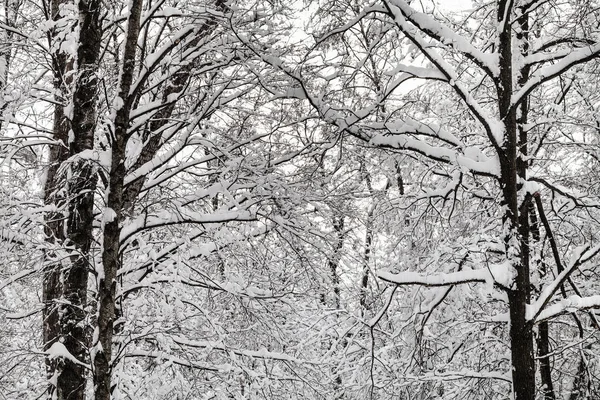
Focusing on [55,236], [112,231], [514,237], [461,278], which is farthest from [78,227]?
[514,237]

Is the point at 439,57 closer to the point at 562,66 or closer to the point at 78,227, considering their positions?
the point at 562,66

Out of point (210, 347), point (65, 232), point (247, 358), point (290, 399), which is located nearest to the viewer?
point (65, 232)

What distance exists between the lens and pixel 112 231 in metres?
4.11

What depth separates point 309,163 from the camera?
5.70 meters

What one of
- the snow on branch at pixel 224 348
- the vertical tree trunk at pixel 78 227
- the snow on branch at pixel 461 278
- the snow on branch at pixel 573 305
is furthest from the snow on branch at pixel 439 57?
the snow on branch at pixel 224 348

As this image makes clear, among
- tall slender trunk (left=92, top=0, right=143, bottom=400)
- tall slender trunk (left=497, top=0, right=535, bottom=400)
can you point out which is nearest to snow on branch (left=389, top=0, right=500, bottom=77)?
tall slender trunk (left=497, top=0, right=535, bottom=400)

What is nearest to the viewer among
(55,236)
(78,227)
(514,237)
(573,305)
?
(573,305)

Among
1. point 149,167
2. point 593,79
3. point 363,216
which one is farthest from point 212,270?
point 593,79

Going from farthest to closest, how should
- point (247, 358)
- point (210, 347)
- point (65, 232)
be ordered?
point (247, 358), point (210, 347), point (65, 232)

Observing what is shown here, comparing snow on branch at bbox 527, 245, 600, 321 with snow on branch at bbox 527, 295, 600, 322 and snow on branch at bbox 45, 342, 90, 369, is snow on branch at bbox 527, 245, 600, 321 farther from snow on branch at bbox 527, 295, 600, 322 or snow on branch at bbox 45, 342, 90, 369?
snow on branch at bbox 45, 342, 90, 369

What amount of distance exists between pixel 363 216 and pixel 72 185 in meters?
2.90

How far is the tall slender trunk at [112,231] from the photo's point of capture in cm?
388

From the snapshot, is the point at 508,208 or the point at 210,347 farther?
the point at 210,347

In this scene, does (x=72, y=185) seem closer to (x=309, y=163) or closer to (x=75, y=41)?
(x=75, y=41)
